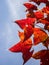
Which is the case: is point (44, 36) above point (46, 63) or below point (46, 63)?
above

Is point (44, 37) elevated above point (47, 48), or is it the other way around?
point (44, 37)

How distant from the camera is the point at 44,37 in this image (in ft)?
11.1

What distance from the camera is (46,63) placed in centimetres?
334

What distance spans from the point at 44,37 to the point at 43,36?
1.0 inches

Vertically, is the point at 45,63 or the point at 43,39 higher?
the point at 43,39

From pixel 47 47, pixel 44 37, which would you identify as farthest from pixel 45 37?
pixel 47 47

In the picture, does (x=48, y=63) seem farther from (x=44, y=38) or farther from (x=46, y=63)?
(x=44, y=38)

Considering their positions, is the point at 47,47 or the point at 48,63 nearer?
the point at 48,63

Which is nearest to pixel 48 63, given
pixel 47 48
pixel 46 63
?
pixel 46 63

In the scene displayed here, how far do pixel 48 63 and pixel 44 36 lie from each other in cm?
45

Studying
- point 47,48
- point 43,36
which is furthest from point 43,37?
point 47,48

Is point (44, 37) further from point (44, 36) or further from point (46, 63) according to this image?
point (46, 63)

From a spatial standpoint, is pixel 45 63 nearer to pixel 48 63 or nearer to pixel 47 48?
pixel 48 63

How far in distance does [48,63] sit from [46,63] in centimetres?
3
